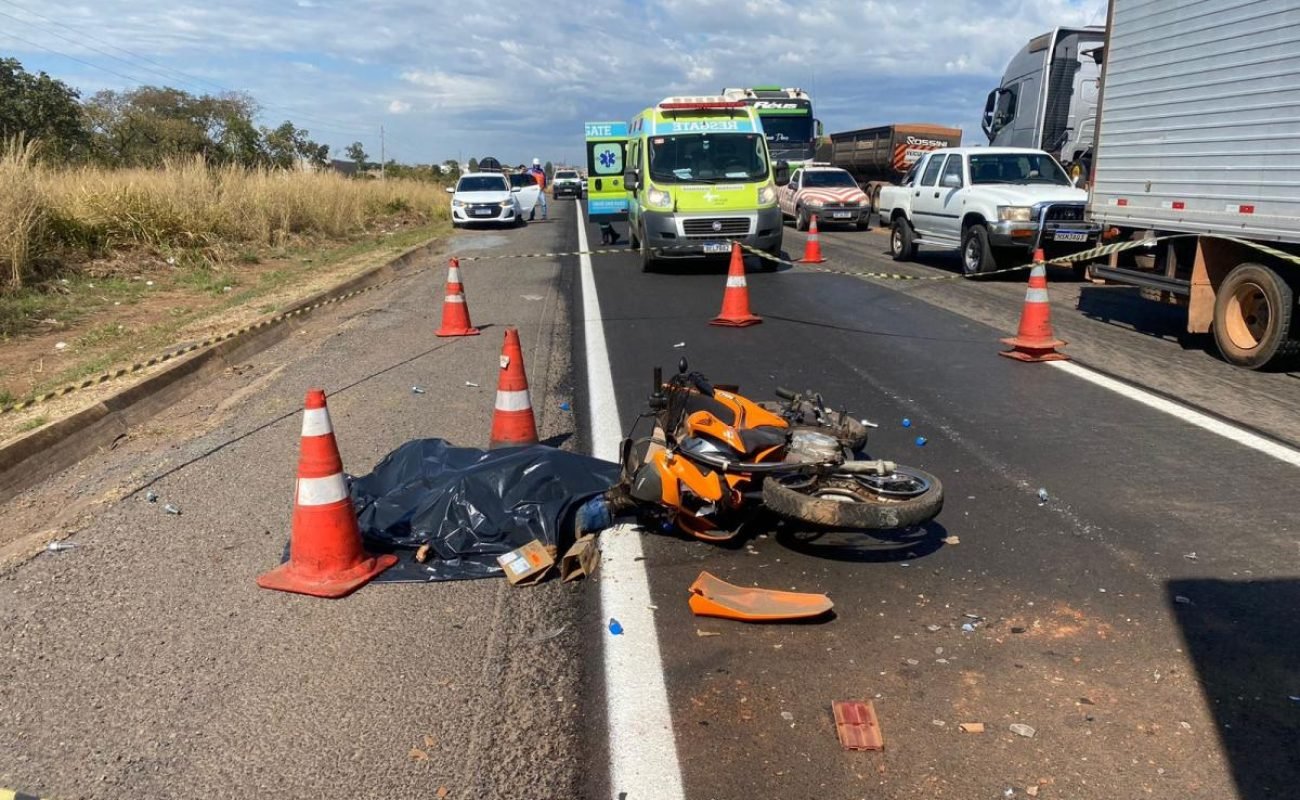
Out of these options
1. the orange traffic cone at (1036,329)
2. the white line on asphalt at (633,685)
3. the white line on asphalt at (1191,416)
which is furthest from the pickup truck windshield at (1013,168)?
the white line on asphalt at (633,685)

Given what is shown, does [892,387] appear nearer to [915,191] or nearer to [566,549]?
[566,549]

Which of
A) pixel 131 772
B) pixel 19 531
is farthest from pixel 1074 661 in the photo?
pixel 19 531

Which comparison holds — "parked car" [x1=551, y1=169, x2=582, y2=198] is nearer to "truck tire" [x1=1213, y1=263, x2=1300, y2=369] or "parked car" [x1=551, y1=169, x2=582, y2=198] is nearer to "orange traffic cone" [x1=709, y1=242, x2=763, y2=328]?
"orange traffic cone" [x1=709, y1=242, x2=763, y2=328]

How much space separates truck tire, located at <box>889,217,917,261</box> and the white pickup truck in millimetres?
23

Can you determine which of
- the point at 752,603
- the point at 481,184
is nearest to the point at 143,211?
the point at 752,603

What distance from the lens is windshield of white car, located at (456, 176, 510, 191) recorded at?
29.7 meters

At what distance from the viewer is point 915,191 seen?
54.2ft

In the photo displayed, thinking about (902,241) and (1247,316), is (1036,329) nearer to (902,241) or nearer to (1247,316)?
(1247,316)

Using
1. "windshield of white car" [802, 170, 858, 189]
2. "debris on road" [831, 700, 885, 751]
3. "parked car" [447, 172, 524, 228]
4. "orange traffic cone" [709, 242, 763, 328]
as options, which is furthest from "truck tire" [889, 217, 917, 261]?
"debris on road" [831, 700, 885, 751]

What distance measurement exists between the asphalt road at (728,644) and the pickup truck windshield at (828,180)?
20998 mm

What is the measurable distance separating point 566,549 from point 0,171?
1203 centimetres

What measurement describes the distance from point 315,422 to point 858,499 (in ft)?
8.01

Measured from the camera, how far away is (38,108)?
29.9 metres

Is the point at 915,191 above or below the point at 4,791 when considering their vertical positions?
above
